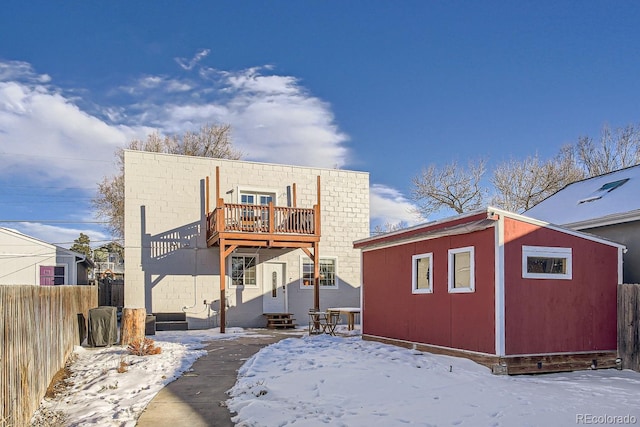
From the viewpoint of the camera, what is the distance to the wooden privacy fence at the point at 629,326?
8352mm

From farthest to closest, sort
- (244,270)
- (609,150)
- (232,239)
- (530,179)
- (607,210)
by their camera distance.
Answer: (530,179) < (609,150) < (244,270) < (232,239) < (607,210)

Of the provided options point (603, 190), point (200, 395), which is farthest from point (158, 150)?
point (200, 395)

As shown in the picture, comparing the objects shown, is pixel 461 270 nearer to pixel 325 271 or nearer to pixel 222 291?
pixel 222 291

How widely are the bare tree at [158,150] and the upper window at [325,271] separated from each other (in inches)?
491

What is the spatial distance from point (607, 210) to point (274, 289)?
10.3 metres

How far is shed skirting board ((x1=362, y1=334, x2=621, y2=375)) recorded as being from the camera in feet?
25.0

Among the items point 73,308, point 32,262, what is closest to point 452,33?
point 73,308

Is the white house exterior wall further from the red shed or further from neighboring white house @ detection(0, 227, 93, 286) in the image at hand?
the red shed

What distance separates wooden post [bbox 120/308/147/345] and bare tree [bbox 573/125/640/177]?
22770 millimetres

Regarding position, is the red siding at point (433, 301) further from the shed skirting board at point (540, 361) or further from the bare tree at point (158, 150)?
the bare tree at point (158, 150)

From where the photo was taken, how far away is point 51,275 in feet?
60.1

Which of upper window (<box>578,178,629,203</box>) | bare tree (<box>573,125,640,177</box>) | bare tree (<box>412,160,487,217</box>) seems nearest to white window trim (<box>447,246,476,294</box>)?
upper window (<box>578,178,629,203</box>)

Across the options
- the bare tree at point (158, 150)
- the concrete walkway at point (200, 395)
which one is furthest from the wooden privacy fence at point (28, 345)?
the bare tree at point (158, 150)

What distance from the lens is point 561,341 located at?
8.11m
